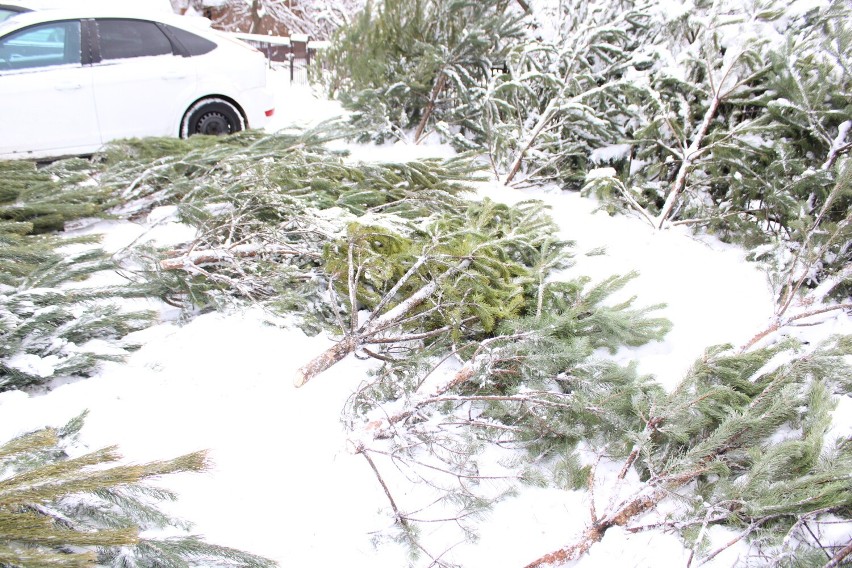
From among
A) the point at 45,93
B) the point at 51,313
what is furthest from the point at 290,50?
the point at 51,313

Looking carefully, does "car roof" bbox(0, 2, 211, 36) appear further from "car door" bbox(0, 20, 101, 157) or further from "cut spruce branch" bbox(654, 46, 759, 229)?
"cut spruce branch" bbox(654, 46, 759, 229)

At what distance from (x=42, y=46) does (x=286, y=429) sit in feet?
18.3

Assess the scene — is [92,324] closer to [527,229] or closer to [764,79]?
[527,229]

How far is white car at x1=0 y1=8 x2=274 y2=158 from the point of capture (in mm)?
5602

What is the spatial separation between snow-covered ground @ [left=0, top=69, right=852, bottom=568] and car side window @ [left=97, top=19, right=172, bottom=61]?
13.9ft

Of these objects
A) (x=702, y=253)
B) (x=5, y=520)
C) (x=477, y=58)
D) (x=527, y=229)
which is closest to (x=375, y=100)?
(x=477, y=58)

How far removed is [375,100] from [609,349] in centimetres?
506

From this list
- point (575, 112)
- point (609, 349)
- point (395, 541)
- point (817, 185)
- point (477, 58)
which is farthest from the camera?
point (477, 58)

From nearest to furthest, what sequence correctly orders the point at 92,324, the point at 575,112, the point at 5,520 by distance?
1. the point at 5,520
2. the point at 92,324
3. the point at 575,112

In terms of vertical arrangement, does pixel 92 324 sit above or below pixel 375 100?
below

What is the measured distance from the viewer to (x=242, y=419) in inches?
102

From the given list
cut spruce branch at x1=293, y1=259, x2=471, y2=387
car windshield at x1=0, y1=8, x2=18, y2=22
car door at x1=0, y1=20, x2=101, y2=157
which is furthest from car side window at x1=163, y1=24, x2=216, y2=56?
cut spruce branch at x1=293, y1=259, x2=471, y2=387

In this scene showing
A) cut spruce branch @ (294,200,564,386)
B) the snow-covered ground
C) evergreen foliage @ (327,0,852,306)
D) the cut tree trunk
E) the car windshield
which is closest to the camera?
the snow-covered ground

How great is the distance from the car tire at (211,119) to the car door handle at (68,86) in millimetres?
1080
